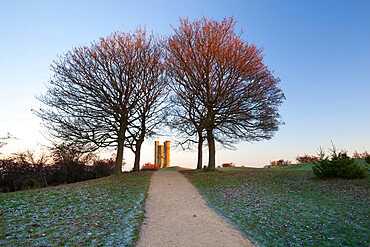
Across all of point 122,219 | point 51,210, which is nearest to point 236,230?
point 122,219

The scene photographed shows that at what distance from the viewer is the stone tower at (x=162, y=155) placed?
130 feet

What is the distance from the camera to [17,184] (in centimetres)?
2138

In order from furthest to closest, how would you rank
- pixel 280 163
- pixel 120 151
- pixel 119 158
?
pixel 280 163 → pixel 119 158 → pixel 120 151

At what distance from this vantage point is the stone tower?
39562 millimetres

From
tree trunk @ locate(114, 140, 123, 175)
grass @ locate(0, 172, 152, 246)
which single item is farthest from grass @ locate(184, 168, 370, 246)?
tree trunk @ locate(114, 140, 123, 175)

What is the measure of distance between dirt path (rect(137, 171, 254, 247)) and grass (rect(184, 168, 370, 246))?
60 cm

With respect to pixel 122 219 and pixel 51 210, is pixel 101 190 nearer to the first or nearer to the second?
pixel 51 210

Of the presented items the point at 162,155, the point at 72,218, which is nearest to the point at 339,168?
the point at 72,218

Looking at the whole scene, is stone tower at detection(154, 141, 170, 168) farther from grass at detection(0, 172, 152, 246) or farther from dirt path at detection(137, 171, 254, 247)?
dirt path at detection(137, 171, 254, 247)

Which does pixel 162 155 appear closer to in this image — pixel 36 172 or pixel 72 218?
pixel 36 172

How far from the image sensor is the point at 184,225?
8.46 m

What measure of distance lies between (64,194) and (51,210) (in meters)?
3.63

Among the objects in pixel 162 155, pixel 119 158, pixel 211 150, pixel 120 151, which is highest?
pixel 162 155

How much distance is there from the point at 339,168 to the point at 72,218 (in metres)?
17.2
